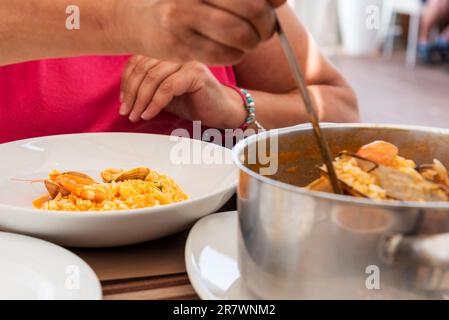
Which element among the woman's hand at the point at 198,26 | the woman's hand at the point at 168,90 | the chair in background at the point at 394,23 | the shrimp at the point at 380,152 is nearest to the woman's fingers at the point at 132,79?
the woman's hand at the point at 168,90

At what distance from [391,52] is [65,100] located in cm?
600

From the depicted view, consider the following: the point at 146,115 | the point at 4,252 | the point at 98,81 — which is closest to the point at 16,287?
the point at 4,252

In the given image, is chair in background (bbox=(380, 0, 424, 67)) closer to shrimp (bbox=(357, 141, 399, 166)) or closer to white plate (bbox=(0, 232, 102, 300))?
shrimp (bbox=(357, 141, 399, 166))

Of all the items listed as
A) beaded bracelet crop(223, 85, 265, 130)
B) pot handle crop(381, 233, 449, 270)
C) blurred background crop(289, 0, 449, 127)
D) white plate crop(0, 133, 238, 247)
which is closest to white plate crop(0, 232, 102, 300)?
white plate crop(0, 133, 238, 247)

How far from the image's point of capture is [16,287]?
52cm

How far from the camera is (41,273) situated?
0.53 m

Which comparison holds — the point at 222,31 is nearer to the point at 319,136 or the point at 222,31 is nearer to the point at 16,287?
the point at 319,136

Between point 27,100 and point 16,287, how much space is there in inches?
24.7

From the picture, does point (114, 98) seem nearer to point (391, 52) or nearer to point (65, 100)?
point (65, 100)

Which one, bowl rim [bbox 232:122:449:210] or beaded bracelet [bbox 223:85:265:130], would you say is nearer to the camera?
bowl rim [bbox 232:122:449:210]

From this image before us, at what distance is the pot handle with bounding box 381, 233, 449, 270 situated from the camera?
0.44 metres

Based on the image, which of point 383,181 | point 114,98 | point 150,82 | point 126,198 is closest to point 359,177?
point 383,181

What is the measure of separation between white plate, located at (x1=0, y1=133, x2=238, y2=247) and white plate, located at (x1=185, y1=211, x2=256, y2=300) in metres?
0.02

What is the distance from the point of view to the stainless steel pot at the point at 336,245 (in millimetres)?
431
